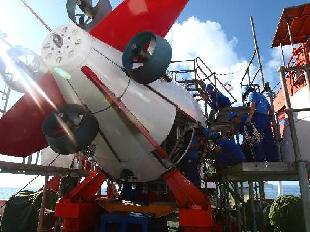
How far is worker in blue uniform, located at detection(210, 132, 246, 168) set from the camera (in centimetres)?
722

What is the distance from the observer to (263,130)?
7.66 m

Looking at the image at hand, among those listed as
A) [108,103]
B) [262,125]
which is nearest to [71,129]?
[108,103]

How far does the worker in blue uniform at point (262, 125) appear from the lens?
7.52 m

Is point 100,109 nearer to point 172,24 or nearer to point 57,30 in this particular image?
point 57,30

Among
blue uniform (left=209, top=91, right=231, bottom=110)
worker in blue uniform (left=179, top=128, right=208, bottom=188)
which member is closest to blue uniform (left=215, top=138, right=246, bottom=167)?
worker in blue uniform (left=179, top=128, right=208, bottom=188)

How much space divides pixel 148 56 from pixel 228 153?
12.1 feet

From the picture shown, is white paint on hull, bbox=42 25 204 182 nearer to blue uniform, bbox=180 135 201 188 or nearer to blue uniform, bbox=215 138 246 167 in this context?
blue uniform, bbox=180 135 201 188

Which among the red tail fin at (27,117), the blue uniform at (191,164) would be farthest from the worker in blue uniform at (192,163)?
the red tail fin at (27,117)

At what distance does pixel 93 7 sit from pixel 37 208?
6528 mm

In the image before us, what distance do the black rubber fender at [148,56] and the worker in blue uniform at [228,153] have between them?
3.37 m

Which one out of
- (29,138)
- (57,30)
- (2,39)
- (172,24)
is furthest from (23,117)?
(172,24)

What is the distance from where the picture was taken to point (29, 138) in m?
5.94

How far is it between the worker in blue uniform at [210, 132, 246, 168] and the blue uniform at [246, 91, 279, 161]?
56 cm

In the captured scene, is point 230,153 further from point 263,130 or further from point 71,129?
point 71,129
